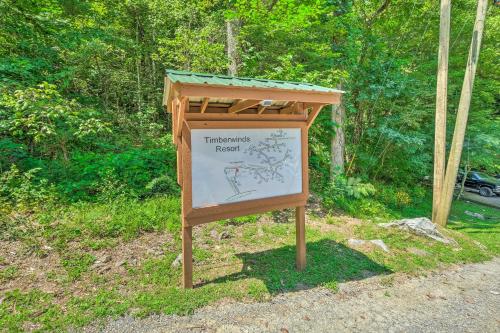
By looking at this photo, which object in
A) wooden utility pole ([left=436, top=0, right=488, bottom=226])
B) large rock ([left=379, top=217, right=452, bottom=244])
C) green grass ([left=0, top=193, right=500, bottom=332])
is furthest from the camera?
wooden utility pole ([left=436, top=0, right=488, bottom=226])

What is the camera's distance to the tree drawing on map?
3.49 meters

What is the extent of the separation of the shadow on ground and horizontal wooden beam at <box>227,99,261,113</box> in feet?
7.84

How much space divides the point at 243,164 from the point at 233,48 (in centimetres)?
518

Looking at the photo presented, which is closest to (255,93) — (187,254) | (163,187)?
(187,254)

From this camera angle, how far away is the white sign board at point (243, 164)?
3271 millimetres

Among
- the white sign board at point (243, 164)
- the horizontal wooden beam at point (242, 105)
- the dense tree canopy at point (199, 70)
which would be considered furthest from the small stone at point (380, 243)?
the horizontal wooden beam at point (242, 105)

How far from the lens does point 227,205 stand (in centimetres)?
343

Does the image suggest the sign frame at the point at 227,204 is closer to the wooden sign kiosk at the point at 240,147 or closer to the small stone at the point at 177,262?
the wooden sign kiosk at the point at 240,147

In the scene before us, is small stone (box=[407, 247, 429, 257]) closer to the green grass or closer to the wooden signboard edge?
the green grass

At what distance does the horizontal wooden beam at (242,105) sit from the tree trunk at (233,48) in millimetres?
4397

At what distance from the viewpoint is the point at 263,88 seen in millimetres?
2957

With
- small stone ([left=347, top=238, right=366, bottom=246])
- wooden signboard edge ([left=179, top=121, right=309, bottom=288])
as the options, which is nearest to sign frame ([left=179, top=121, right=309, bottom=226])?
wooden signboard edge ([left=179, top=121, right=309, bottom=288])

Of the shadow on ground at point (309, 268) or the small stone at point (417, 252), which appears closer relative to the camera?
the shadow on ground at point (309, 268)

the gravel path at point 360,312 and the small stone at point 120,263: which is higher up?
the small stone at point 120,263
